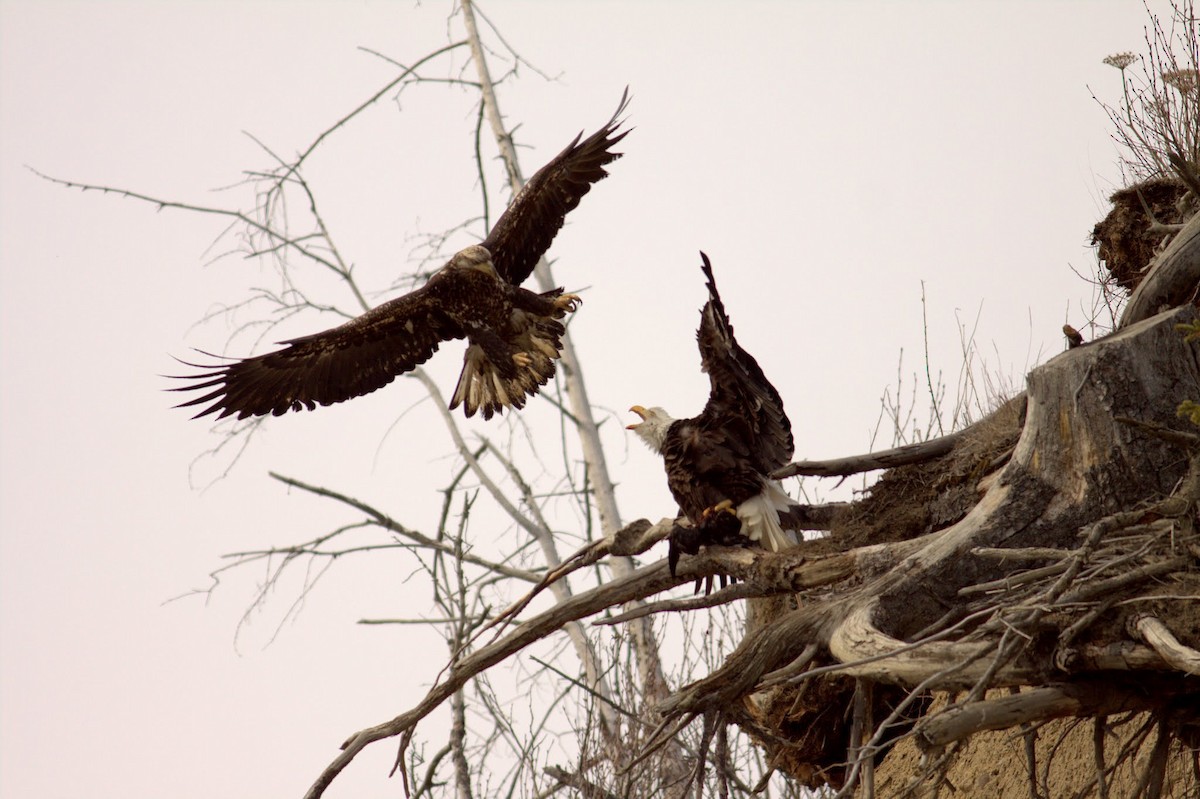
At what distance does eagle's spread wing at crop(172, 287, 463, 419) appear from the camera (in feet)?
21.3

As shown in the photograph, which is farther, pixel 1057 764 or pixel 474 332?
pixel 474 332

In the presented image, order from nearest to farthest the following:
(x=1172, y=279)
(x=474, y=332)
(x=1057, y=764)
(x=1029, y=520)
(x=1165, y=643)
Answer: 1. (x=1165, y=643)
2. (x=1029, y=520)
3. (x=1172, y=279)
4. (x=1057, y=764)
5. (x=474, y=332)

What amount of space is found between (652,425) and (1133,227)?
2680mm

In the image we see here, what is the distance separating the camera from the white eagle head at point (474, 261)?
669 cm

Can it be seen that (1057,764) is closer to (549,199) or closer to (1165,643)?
(1165,643)

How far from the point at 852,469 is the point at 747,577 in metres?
0.65

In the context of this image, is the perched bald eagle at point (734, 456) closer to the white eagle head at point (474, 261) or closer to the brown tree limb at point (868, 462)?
the brown tree limb at point (868, 462)

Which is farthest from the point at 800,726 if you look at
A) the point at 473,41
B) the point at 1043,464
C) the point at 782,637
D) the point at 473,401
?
the point at 473,41

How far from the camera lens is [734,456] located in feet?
17.4

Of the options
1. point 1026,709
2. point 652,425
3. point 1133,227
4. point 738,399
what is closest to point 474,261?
point 652,425

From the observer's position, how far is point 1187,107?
5707 mm

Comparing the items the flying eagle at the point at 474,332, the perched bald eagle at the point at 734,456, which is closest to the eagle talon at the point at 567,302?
the flying eagle at the point at 474,332

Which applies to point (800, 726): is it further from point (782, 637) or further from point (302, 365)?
point (302, 365)

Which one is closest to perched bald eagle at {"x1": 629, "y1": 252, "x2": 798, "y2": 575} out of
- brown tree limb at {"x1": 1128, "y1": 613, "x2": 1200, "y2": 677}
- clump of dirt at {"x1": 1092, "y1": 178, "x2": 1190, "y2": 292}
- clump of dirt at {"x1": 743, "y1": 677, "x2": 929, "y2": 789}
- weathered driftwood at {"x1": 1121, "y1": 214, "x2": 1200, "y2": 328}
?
clump of dirt at {"x1": 743, "y1": 677, "x2": 929, "y2": 789}
